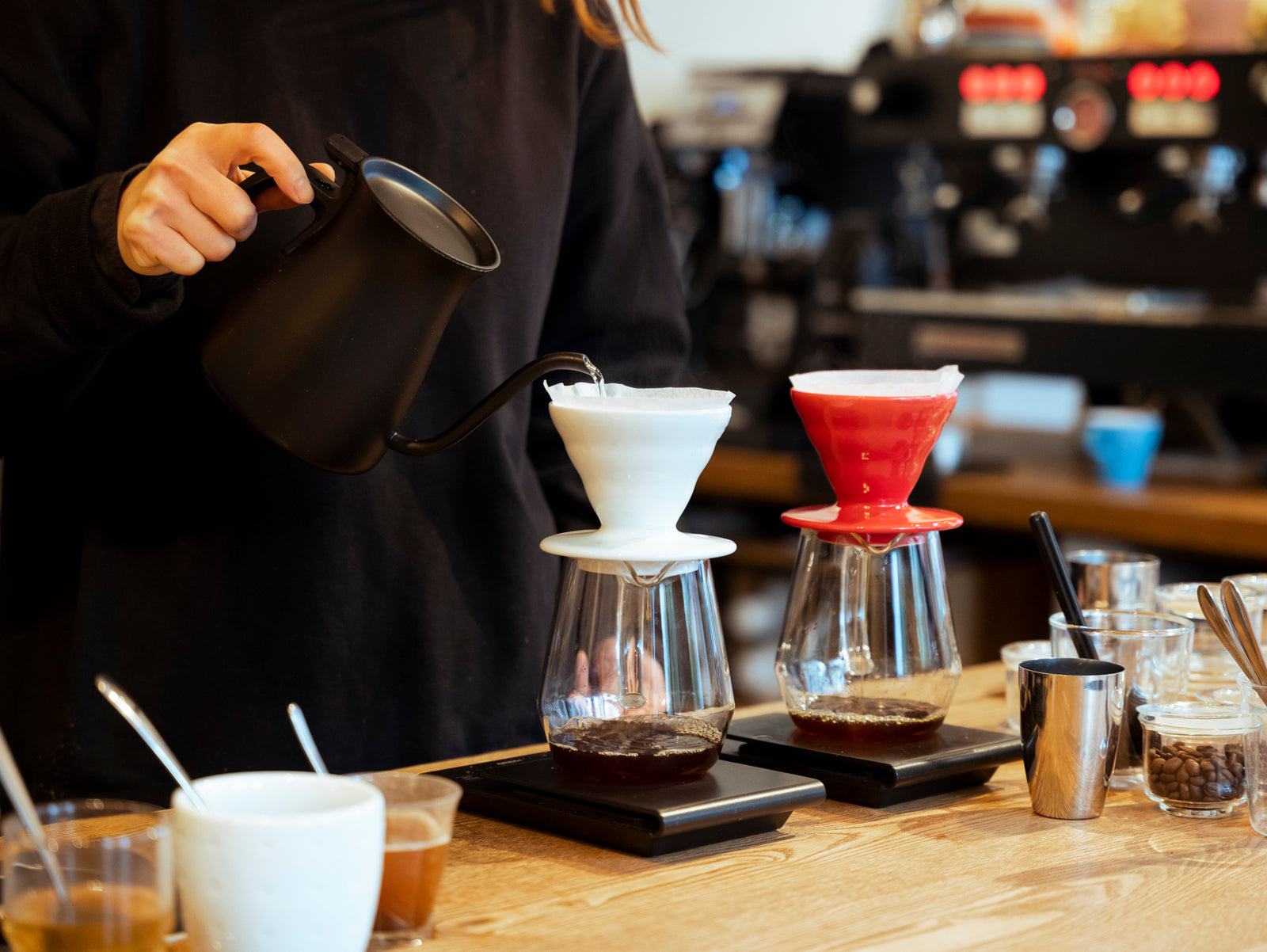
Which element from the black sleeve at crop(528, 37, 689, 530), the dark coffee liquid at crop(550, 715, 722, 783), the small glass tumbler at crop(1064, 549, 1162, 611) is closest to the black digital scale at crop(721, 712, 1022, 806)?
the dark coffee liquid at crop(550, 715, 722, 783)

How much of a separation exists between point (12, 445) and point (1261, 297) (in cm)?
229

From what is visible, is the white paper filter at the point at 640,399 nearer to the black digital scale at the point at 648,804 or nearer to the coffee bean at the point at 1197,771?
the black digital scale at the point at 648,804

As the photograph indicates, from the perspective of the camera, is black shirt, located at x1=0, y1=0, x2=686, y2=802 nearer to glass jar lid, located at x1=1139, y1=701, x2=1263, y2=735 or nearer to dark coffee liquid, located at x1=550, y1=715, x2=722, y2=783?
dark coffee liquid, located at x1=550, y1=715, x2=722, y2=783

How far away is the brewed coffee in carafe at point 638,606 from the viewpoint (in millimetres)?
947

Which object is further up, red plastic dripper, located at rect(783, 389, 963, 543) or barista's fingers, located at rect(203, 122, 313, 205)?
barista's fingers, located at rect(203, 122, 313, 205)

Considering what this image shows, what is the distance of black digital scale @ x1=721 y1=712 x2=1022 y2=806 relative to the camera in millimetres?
1043

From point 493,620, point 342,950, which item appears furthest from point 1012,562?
point 342,950

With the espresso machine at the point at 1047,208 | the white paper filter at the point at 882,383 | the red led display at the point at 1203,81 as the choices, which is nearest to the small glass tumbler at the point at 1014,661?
the white paper filter at the point at 882,383

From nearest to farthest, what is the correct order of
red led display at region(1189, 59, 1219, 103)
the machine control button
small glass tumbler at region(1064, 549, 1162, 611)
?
1. small glass tumbler at region(1064, 549, 1162, 611)
2. red led display at region(1189, 59, 1219, 103)
3. the machine control button

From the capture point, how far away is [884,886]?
2.90ft

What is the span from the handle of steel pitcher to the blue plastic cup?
200 cm

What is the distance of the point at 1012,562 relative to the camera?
289 centimetres

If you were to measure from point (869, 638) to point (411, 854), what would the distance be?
422 mm

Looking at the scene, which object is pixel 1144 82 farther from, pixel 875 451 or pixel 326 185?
pixel 326 185
